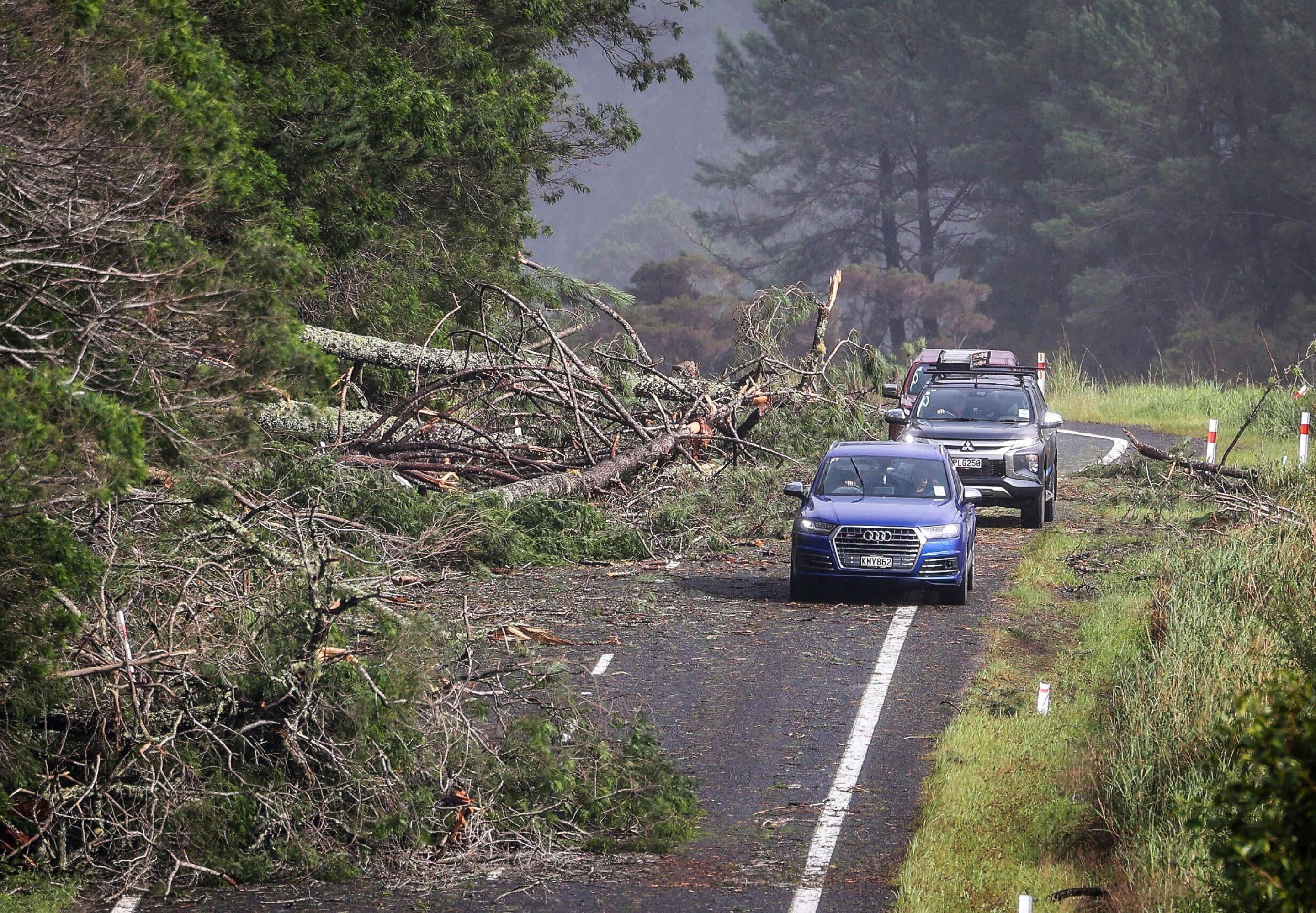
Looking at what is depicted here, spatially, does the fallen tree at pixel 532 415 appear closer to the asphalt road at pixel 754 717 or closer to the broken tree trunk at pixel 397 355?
the broken tree trunk at pixel 397 355

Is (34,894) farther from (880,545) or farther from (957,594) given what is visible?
(957,594)

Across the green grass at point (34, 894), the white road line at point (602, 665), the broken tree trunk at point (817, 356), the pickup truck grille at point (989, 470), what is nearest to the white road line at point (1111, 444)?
the broken tree trunk at point (817, 356)

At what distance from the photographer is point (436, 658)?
871cm

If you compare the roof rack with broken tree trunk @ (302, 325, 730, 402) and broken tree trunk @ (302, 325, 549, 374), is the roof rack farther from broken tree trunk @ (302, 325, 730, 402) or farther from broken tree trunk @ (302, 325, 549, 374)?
broken tree trunk @ (302, 325, 549, 374)

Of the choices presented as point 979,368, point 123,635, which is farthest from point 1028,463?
point 123,635

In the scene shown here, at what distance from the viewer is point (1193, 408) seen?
122 feet

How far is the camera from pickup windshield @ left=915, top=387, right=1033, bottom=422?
2006 centimetres

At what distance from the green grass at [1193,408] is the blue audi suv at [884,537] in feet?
35.4

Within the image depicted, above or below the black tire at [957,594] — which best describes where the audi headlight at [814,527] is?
above

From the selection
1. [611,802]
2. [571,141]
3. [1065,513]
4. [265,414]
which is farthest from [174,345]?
[571,141]

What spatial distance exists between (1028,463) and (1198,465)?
241cm

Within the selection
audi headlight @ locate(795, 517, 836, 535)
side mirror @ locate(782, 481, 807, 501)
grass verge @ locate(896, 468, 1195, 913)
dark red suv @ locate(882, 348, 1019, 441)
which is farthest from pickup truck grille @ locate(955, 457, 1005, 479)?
audi headlight @ locate(795, 517, 836, 535)

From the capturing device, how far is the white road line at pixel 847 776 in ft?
25.2

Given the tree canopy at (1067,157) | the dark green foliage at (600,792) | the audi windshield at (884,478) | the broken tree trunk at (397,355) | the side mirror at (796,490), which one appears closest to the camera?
the dark green foliage at (600,792)
